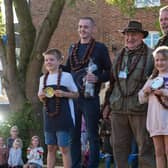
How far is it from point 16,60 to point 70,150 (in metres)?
6.48

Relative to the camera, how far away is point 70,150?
22.1ft

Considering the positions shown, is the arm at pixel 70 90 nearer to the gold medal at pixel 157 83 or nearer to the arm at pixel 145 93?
the arm at pixel 145 93

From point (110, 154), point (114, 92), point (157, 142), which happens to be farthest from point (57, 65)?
point (110, 154)

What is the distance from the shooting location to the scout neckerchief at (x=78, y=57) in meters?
6.68

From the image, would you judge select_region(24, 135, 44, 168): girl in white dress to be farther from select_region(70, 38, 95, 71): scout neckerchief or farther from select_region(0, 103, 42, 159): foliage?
select_region(70, 38, 95, 71): scout neckerchief

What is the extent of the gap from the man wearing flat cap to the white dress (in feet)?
0.67

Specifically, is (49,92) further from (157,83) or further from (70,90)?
(157,83)

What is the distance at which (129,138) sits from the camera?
6.36 m

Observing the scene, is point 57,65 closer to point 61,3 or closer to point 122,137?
point 122,137

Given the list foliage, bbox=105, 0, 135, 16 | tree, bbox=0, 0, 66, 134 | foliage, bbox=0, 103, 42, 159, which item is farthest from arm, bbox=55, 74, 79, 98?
foliage, bbox=105, 0, 135, 16

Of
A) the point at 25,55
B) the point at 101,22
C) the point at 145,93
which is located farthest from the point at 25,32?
the point at 101,22

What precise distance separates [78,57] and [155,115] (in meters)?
1.48

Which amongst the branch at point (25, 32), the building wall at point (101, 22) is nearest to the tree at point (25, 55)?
the branch at point (25, 32)

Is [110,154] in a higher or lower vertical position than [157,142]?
lower
